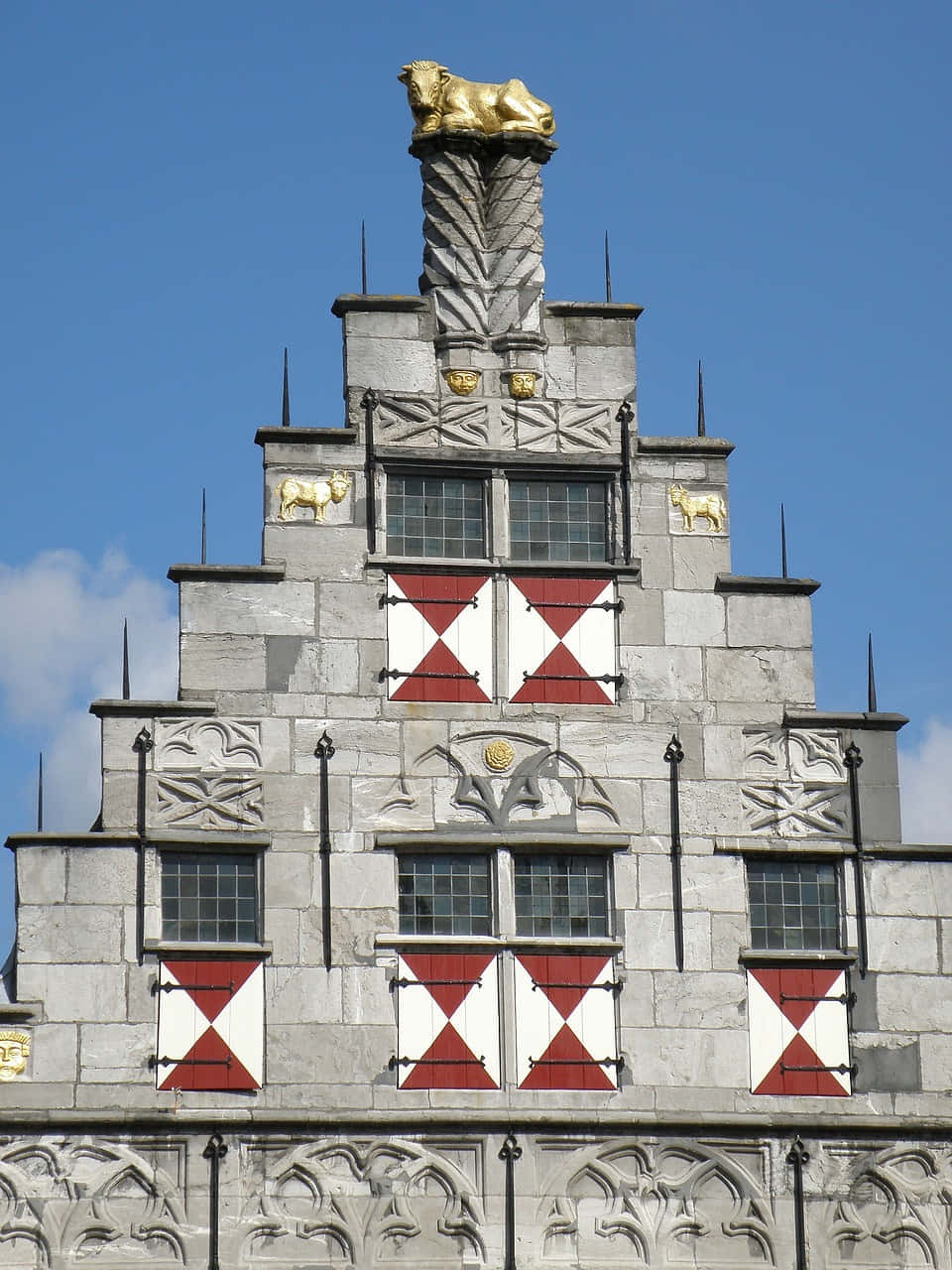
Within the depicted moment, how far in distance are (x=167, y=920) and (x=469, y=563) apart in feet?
11.5

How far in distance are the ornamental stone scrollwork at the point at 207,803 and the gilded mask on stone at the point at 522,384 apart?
143 inches

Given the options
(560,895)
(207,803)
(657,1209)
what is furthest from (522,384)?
(657,1209)

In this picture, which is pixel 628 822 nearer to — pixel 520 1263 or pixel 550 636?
pixel 550 636

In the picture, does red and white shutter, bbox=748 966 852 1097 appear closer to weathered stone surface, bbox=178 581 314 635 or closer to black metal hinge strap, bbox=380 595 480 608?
black metal hinge strap, bbox=380 595 480 608

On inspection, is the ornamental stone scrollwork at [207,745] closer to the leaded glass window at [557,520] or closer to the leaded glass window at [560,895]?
the leaded glass window at [560,895]

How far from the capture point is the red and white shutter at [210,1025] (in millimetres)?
23375

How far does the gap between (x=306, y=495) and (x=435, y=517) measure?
0.99 meters

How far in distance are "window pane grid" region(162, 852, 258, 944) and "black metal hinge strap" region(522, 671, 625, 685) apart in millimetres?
2493

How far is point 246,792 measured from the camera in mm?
24125

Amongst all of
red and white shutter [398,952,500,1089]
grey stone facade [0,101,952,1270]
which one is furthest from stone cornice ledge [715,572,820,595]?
red and white shutter [398,952,500,1089]

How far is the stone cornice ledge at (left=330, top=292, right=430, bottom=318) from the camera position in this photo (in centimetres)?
2534

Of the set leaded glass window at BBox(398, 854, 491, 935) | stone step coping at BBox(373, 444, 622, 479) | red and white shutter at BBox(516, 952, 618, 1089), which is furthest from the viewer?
stone step coping at BBox(373, 444, 622, 479)

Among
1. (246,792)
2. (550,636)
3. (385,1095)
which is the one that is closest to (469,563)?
(550,636)

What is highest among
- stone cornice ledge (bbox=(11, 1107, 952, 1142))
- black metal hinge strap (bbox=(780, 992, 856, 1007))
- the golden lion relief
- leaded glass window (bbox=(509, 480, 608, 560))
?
the golden lion relief
